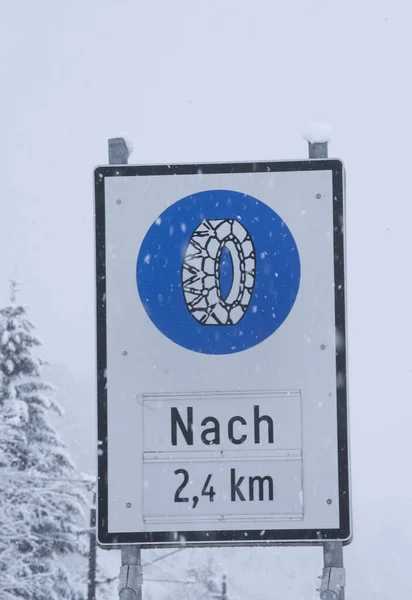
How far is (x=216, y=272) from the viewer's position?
11.4 feet

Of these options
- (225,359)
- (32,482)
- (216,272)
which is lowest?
(32,482)

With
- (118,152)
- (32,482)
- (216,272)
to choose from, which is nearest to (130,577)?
(216,272)

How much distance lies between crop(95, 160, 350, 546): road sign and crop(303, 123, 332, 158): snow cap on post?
4 centimetres

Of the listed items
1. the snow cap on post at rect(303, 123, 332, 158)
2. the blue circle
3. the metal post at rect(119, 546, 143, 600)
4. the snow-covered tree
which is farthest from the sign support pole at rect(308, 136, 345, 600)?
the snow-covered tree

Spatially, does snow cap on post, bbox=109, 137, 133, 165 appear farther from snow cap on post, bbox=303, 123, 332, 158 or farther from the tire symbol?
snow cap on post, bbox=303, 123, 332, 158

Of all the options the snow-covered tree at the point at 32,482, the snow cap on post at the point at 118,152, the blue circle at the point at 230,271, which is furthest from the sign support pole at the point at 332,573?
the snow-covered tree at the point at 32,482

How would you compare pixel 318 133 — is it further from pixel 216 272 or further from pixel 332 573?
pixel 332 573

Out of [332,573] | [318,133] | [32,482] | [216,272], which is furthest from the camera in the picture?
[32,482]

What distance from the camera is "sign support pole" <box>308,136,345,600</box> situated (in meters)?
3.28

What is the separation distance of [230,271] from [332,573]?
91cm

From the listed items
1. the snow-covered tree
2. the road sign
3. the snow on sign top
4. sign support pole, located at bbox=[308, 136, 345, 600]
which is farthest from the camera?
the snow-covered tree

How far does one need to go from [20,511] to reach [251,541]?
2629 cm

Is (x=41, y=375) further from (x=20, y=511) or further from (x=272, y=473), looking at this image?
(x=272, y=473)

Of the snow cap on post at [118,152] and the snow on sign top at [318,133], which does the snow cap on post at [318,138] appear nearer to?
the snow on sign top at [318,133]
